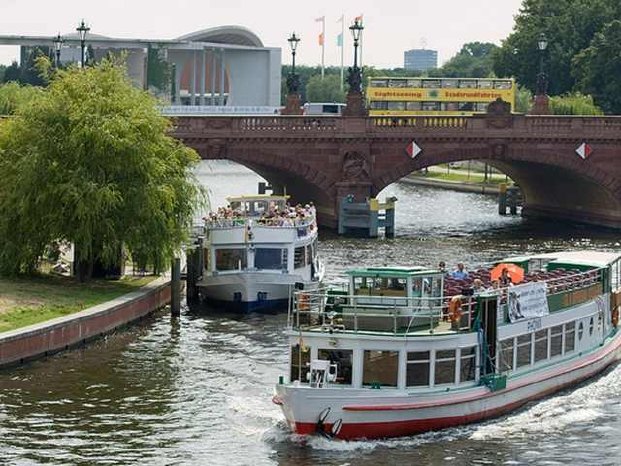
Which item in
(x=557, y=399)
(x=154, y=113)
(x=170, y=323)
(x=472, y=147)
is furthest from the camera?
(x=472, y=147)

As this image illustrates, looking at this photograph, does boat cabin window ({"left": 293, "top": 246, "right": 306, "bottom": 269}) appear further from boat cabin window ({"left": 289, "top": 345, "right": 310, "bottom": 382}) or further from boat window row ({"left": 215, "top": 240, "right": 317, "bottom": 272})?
boat cabin window ({"left": 289, "top": 345, "right": 310, "bottom": 382})

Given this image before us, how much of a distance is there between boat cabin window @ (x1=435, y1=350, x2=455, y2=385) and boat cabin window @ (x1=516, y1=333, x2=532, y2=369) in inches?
174

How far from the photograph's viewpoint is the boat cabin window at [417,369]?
1939 inches

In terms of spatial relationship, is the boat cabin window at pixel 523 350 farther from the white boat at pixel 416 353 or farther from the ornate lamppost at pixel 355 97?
the ornate lamppost at pixel 355 97

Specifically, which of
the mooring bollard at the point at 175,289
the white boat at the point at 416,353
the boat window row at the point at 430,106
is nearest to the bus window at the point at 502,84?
the boat window row at the point at 430,106

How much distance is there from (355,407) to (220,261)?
26.2 m

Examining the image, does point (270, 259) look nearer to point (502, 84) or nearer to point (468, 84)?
point (468, 84)

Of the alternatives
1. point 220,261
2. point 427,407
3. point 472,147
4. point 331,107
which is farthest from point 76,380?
point 331,107

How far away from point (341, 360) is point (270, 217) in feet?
85.8

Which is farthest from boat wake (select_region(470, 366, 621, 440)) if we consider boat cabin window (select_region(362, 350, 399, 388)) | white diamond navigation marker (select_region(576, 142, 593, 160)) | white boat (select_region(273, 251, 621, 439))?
white diamond navigation marker (select_region(576, 142, 593, 160))

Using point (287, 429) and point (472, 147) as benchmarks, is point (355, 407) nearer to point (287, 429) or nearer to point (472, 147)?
point (287, 429)

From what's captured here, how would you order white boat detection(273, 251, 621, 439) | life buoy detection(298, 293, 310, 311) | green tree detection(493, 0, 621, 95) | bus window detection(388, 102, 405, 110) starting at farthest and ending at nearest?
green tree detection(493, 0, 621, 95), bus window detection(388, 102, 405, 110), life buoy detection(298, 293, 310, 311), white boat detection(273, 251, 621, 439)

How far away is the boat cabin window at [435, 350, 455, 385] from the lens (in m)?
50.0

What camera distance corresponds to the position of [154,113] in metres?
73.3
